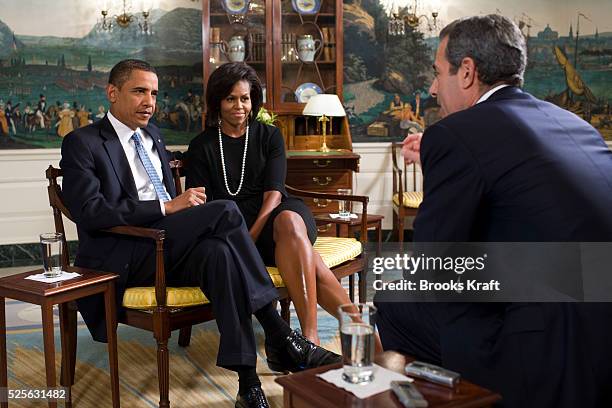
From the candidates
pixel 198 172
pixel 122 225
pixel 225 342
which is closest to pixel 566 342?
pixel 225 342

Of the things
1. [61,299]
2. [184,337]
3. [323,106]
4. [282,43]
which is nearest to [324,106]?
[323,106]

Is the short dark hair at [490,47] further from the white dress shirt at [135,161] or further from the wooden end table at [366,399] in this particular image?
the white dress shirt at [135,161]

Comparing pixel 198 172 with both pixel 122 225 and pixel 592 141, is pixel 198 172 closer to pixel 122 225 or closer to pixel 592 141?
pixel 122 225

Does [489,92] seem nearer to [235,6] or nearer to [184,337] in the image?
[184,337]

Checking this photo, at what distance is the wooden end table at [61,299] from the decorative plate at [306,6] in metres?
4.00

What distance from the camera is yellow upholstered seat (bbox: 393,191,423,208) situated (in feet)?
21.2

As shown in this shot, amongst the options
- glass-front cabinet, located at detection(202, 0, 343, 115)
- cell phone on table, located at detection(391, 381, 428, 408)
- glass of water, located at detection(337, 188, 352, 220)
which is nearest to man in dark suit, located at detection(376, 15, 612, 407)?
cell phone on table, located at detection(391, 381, 428, 408)

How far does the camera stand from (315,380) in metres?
2.00

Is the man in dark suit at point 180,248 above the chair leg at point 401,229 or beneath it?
above

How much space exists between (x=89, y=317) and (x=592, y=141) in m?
2.30

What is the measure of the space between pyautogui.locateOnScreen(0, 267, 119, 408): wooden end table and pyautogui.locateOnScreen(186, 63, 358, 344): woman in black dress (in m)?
0.93

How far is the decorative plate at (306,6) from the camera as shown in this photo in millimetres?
6555

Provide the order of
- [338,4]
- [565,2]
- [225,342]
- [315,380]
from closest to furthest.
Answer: [315,380] < [225,342] < [338,4] < [565,2]

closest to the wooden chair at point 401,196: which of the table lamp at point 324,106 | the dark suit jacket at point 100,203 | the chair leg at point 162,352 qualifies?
the table lamp at point 324,106
